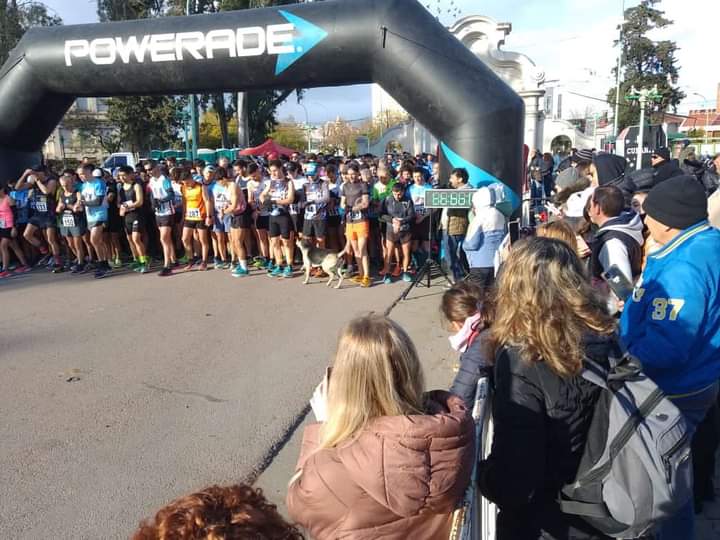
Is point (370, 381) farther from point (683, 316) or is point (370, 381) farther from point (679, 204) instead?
point (679, 204)

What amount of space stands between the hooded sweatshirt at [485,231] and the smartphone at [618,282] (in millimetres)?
2656

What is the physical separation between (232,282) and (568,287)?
280 inches

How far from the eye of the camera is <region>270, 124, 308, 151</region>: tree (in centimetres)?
6219

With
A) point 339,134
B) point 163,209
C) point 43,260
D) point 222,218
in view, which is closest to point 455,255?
point 222,218

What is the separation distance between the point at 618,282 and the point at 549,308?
156 cm

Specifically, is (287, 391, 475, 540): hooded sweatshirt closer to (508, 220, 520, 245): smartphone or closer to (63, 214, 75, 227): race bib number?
(508, 220, 520, 245): smartphone

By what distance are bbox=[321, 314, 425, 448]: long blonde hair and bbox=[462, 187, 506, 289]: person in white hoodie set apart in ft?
13.9

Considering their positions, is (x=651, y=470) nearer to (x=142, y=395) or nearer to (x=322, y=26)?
(x=142, y=395)

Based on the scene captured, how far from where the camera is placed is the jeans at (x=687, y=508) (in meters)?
2.36

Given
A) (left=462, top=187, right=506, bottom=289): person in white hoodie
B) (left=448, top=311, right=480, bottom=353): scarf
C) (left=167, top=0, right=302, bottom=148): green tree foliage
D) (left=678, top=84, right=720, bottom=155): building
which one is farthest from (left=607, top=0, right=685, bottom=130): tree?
(left=448, top=311, right=480, bottom=353): scarf

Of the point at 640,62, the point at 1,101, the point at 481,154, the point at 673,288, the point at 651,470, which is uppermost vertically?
the point at 640,62

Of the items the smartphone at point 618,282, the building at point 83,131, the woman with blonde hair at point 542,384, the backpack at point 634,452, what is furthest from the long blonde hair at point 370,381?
the building at point 83,131

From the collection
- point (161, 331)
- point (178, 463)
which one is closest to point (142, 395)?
point (178, 463)

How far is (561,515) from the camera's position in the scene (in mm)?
1936
